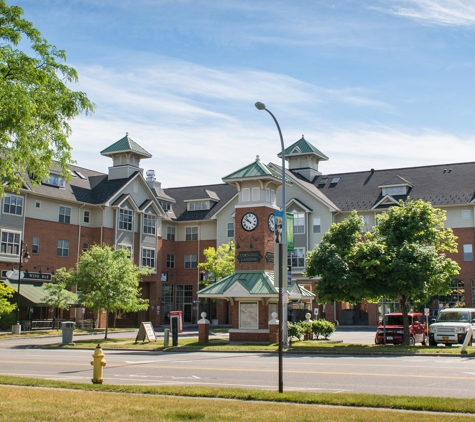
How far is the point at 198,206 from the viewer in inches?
2704

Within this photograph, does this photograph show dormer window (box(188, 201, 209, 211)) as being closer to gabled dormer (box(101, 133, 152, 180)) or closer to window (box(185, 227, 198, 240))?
window (box(185, 227, 198, 240))

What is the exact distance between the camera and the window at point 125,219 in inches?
2301

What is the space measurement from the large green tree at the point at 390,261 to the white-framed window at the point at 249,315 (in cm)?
339

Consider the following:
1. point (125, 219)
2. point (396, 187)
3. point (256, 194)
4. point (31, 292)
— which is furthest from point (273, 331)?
point (396, 187)

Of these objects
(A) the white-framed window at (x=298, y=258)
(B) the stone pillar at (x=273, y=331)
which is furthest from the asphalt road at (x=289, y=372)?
(A) the white-framed window at (x=298, y=258)

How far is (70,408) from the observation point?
1078 centimetres

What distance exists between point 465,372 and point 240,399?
27.3ft

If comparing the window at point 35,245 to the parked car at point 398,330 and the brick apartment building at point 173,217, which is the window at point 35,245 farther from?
the parked car at point 398,330

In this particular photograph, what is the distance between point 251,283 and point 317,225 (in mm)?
29502

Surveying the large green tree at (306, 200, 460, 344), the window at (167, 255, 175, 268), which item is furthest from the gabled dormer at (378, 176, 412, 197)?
the large green tree at (306, 200, 460, 344)

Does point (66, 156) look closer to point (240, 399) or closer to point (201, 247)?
point (240, 399)

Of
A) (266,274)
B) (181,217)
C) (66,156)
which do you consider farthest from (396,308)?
(66,156)

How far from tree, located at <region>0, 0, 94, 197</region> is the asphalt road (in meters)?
5.90

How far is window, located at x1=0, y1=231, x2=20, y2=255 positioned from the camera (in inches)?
1907
